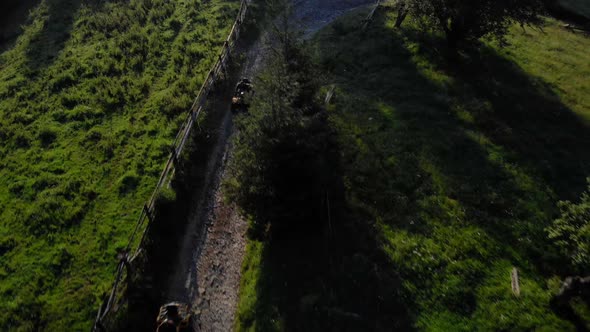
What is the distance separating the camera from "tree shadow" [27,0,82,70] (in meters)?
33.8

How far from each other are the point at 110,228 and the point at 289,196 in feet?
34.4

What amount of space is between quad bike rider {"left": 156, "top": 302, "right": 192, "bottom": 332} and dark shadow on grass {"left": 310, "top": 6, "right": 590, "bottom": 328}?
9699mm

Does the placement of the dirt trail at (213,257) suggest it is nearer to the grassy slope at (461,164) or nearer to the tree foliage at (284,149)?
the grassy slope at (461,164)

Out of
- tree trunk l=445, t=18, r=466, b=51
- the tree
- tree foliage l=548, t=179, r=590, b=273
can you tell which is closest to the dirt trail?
tree foliage l=548, t=179, r=590, b=273

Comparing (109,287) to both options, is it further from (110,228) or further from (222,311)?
(222,311)

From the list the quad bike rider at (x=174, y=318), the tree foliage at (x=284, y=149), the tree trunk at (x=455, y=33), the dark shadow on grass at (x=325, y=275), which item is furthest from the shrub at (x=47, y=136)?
the tree trunk at (x=455, y=33)

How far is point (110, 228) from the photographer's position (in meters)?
19.8

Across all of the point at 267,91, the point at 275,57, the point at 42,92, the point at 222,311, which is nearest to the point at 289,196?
the point at 267,91

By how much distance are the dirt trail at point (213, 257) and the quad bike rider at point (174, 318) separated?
34.4 inches

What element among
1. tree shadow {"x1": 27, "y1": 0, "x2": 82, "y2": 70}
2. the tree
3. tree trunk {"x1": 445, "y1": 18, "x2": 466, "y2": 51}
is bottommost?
tree shadow {"x1": 27, "y1": 0, "x2": 82, "y2": 70}

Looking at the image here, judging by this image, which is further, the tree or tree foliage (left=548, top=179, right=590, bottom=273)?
the tree

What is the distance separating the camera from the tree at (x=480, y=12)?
2578 cm

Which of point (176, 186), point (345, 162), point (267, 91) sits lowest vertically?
point (176, 186)

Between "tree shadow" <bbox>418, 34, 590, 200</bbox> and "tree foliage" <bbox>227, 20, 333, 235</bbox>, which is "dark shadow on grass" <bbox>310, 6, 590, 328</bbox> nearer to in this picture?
"tree shadow" <bbox>418, 34, 590, 200</bbox>
